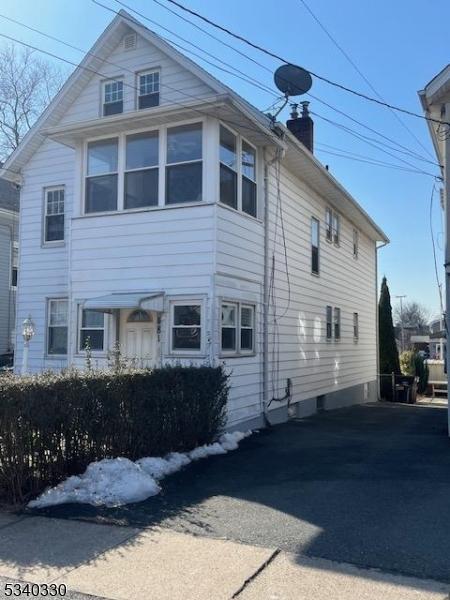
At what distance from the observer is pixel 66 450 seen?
6934mm

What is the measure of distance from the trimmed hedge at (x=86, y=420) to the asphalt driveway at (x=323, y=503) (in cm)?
59

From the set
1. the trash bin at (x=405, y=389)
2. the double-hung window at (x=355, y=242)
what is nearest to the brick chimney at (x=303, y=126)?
the double-hung window at (x=355, y=242)

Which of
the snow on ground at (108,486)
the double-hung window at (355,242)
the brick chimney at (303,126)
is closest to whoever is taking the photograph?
the snow on ground at (108,486)

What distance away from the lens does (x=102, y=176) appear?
1239cm

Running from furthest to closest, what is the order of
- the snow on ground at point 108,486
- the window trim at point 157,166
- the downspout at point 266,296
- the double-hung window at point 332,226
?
the double-hung window at point 332,226 → the downspout at point 266,296 → the window trim at point 157,166 → the snow on ground at point 108,486

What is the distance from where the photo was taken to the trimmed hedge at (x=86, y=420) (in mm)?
6422

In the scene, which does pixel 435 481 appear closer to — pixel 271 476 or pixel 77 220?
pixel 271 476

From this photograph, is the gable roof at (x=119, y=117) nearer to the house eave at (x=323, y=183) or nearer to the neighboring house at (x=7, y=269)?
the house eave at (x=323, y=183)

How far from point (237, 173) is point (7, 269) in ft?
56.1

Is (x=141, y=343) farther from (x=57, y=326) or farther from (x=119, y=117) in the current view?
(x=119, y=117)

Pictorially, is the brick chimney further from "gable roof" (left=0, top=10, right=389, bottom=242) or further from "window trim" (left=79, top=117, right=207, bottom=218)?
"window trim" (left=79, top=117, right=207, bottom=218)

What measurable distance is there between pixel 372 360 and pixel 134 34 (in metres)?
16.5

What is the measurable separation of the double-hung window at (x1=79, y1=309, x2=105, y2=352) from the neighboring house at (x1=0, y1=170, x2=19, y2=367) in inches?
564

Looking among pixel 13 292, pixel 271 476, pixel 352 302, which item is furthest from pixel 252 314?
pixel 13 292
